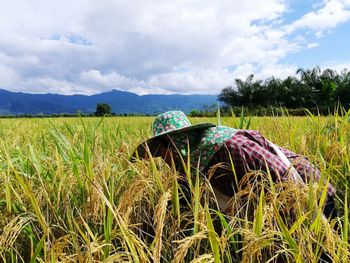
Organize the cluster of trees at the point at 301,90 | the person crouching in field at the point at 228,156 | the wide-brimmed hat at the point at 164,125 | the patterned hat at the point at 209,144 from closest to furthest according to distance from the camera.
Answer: the person crouching in field at the point at 228,156 < the patterned hat at the point at 209,144 < the wide-brimmed hat at the point at 164,125 < the cluster of trees at the point at 301,90

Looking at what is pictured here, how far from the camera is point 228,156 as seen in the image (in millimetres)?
1354

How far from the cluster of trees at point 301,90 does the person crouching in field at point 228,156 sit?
3776 centimetres

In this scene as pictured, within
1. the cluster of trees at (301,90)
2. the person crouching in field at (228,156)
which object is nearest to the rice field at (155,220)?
the person crouching in field at (228,156)

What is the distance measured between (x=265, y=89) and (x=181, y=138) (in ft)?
154

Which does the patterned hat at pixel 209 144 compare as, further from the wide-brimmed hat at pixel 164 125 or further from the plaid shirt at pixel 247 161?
the wide-brimmed hat at pixel 164 125

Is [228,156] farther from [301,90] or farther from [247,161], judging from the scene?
[301,90]

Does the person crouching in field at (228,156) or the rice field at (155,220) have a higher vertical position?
the person crouching in field at (228,156)

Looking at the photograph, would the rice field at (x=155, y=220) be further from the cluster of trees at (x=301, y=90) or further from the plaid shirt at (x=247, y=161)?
the cluster of trees at (x=301, y=90)

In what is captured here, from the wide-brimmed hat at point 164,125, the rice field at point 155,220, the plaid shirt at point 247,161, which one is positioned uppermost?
the wide-brimmed hat at point 164,125

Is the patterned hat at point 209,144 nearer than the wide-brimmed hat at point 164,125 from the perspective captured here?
Yes

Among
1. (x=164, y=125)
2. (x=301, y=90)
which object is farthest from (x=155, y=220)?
(x=301, y=90)

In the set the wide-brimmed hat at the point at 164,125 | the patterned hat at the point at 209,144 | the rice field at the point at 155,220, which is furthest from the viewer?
the wide-brimmed hat at the point at 164,125

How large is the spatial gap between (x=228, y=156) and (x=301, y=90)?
4386cm

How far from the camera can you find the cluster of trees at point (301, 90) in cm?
3981
